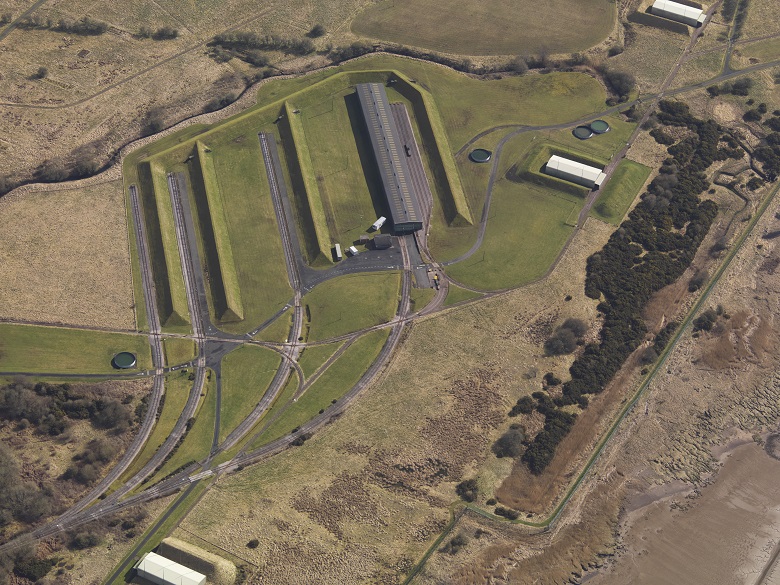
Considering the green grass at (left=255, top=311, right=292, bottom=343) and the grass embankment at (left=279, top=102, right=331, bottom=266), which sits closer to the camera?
the green grass at (left=255, top=311, right=292, bottom=343)

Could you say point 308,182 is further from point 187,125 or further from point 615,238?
point 615,238

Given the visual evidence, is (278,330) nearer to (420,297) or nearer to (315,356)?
(315,356)

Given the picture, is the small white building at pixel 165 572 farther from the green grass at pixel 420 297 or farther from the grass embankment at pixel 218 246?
the green grass at pixel 420 297

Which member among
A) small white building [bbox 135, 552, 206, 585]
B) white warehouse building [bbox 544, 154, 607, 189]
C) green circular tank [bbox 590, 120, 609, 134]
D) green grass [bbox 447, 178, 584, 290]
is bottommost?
small white building [bbox 135, 552, 206, 585]

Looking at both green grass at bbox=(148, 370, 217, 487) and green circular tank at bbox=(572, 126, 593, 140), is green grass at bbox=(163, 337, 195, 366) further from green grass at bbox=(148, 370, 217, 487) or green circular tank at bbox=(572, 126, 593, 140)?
green circular tank at bbox=(572, 126, 593, 140)

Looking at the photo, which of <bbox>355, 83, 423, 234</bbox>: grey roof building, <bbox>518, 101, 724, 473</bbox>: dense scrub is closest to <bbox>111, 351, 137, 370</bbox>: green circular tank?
<bbox>355, 83, 423, 234</bbox>: grey roof building

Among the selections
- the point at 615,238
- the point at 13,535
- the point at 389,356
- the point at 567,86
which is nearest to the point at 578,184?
the point at 615,238

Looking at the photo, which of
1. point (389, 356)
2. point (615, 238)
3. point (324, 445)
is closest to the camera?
point (324, 445)
